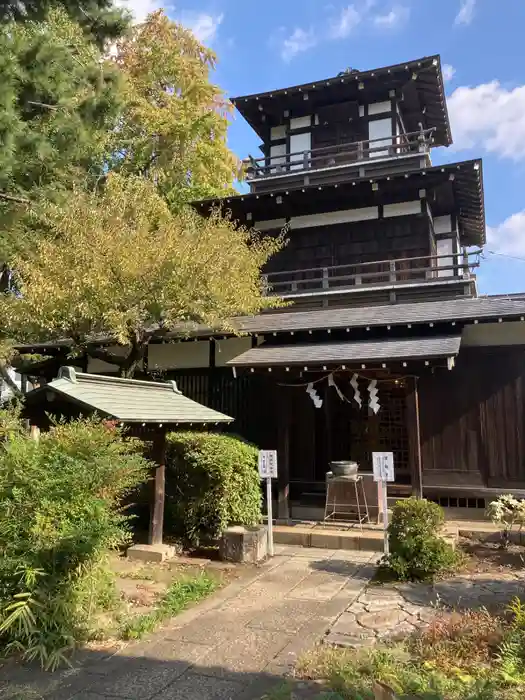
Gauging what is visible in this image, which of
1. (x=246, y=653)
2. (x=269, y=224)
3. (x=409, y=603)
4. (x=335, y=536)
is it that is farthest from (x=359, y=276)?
(x=246, y=653)

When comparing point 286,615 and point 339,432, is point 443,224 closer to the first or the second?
point 339,432

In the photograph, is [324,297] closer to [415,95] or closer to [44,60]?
[415,95]

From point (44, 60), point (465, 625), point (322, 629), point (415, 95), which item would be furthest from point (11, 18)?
point (415, 95)

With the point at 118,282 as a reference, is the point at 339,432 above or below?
below

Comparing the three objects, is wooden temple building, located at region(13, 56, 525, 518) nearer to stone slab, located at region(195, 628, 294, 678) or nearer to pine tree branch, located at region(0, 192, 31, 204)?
pine tree branch, located at region(0, 192, 31, 204)

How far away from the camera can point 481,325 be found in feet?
35.8

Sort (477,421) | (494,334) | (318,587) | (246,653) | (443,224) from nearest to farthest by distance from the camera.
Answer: (246,653)
(318,587)
(477,421)
(494,334)
(443,224)

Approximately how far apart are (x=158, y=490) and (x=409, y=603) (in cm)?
400

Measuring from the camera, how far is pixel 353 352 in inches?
408

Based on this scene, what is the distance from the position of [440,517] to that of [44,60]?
31.2ft

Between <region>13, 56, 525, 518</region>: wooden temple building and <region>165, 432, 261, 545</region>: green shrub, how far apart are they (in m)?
1.86

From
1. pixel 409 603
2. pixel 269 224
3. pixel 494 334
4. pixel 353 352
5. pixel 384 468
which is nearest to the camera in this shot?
pixel 409 603

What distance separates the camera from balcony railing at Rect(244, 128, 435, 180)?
564 inches

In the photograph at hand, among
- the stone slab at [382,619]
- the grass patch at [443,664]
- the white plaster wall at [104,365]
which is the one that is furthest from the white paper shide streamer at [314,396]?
the grass patch at [443,664]
